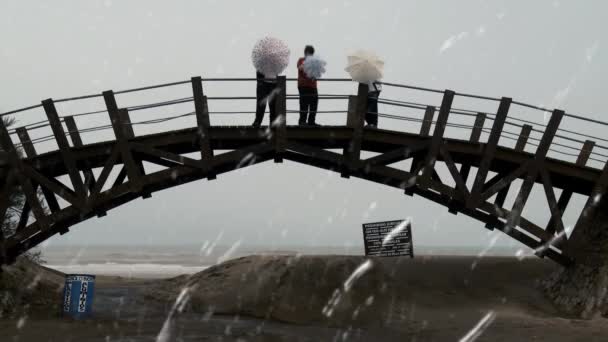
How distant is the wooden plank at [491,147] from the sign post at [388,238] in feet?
8.53

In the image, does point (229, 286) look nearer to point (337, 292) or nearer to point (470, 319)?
point (337, 292)

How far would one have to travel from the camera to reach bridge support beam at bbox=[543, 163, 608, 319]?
13.3 m

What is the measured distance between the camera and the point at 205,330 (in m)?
11.9

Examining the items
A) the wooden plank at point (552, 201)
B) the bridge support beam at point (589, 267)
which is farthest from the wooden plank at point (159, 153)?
the bridge support beam at point (589, 267)

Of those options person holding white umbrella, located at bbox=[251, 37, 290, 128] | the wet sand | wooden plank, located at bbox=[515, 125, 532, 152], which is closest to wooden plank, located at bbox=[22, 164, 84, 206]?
the wet sand

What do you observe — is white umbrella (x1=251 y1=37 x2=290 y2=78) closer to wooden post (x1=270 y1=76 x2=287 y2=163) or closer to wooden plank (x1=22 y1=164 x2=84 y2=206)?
wooden post (x1=270 y1=76 x2=287 y2=163)

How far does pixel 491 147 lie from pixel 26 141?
31.4 ft

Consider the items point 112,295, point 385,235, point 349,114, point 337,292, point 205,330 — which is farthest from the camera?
point 112,295

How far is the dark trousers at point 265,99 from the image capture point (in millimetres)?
12695

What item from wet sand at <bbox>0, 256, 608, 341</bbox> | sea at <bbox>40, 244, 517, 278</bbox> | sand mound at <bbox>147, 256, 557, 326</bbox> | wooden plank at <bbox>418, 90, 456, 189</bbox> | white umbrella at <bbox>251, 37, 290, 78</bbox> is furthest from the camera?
sea at <bbox>40, 244, 517, 278</bbox>

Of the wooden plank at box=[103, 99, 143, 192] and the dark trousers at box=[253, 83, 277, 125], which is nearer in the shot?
the wooden plank at box=[103, 99, 143, 192]

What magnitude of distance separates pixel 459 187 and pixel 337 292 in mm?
A: 3606

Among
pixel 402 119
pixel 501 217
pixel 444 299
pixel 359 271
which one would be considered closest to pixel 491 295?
→ pixel 444 299

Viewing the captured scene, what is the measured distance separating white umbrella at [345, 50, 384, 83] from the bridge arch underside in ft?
3.51
